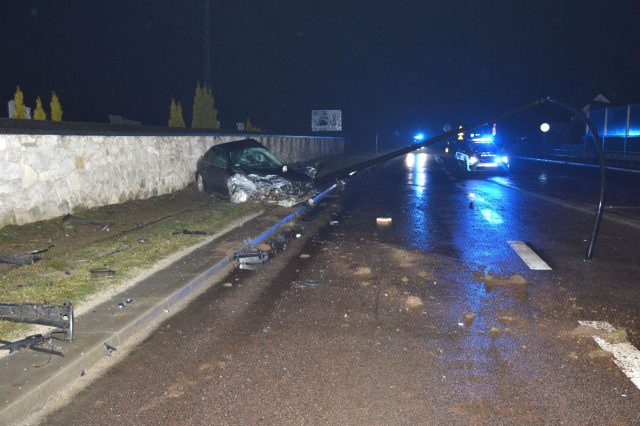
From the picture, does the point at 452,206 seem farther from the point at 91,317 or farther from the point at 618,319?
the point at 91,317

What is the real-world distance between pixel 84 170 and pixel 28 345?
8.15m

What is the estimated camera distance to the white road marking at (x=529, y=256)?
7.62 m

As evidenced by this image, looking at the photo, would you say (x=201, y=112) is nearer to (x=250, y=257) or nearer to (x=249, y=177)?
(x=249, y=177)

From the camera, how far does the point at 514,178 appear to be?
24016 millimetres

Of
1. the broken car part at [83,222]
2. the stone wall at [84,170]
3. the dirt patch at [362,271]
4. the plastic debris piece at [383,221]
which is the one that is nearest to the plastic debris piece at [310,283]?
the dirt patch at [362,271]

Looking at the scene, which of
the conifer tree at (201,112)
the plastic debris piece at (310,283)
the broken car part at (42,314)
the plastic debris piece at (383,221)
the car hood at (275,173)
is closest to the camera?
the broken car part at (42,314)

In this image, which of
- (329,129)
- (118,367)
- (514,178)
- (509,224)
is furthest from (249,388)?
(329,129)

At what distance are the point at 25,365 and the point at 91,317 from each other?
1.13 metres

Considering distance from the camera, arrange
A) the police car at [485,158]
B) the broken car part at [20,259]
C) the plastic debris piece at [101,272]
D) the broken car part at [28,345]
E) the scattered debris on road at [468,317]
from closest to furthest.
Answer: the broken car part at [28,345]
the scattered debris on road at [468,317]
the plastic debris piece at [101,272]
the broken car part at [20,259]
the police car at [485,158]

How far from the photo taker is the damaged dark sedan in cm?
1428

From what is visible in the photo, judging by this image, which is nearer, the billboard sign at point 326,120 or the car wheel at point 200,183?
the car wheel at point 200,183

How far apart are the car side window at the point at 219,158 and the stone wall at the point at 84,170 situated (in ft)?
4.85

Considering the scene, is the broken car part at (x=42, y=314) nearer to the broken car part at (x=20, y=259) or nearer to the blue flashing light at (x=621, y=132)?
the broken car part at (x=20, y=259)

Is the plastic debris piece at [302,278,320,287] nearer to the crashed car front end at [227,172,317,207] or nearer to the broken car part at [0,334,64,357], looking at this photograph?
the broken car part at [0,334,64,357]
